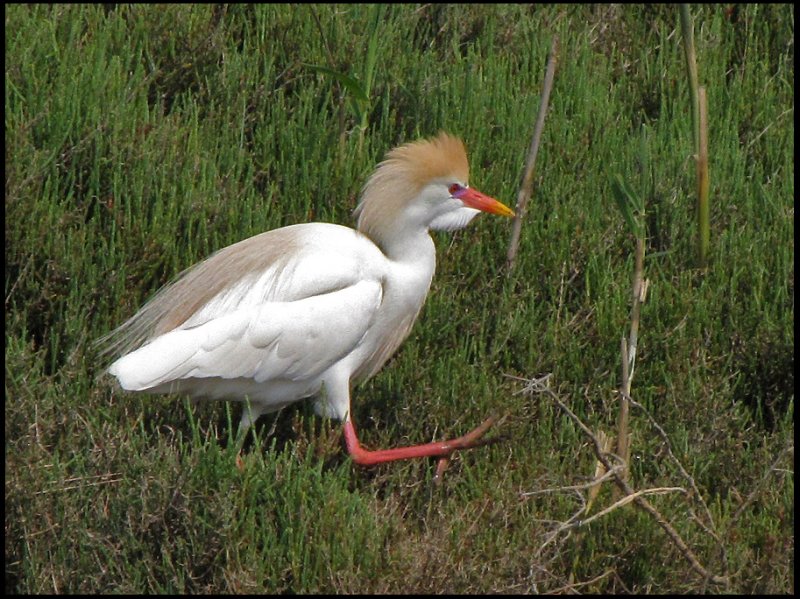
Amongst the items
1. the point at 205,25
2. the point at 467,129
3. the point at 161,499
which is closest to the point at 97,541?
the point at 161,499

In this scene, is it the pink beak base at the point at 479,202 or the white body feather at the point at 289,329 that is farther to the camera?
the pink beak base at the point at 479,202

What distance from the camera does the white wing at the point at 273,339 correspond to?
4664 mm

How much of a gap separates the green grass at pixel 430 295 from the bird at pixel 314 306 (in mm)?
145

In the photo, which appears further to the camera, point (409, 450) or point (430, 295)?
point (430, 295)

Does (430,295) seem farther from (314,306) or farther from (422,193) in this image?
(314,306)

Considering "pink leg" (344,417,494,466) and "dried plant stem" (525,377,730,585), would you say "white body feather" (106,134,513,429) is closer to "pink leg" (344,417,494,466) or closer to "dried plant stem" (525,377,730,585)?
"pink leg" (344,417,494,466)

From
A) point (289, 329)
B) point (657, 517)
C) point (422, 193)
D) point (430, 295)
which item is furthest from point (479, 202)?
point (657, 517)

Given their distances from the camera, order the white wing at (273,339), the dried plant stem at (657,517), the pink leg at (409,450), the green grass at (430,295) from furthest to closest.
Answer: the pink leg at (409,450) < the white wing at (273,339) < the green grass at (430,295) < the dried plant stem at (657,517)

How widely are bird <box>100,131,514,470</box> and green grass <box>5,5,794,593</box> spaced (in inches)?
5.7

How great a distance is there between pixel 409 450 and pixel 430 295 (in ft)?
2.59

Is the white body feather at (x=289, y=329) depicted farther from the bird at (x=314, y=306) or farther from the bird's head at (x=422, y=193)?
the bird's head at (x=422, y=193)

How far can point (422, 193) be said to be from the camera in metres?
4.90

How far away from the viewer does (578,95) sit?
6438 mm

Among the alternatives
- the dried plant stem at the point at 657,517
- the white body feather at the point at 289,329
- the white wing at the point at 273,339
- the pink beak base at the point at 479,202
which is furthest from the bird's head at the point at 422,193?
the dried plant stem at the point at 657,517
